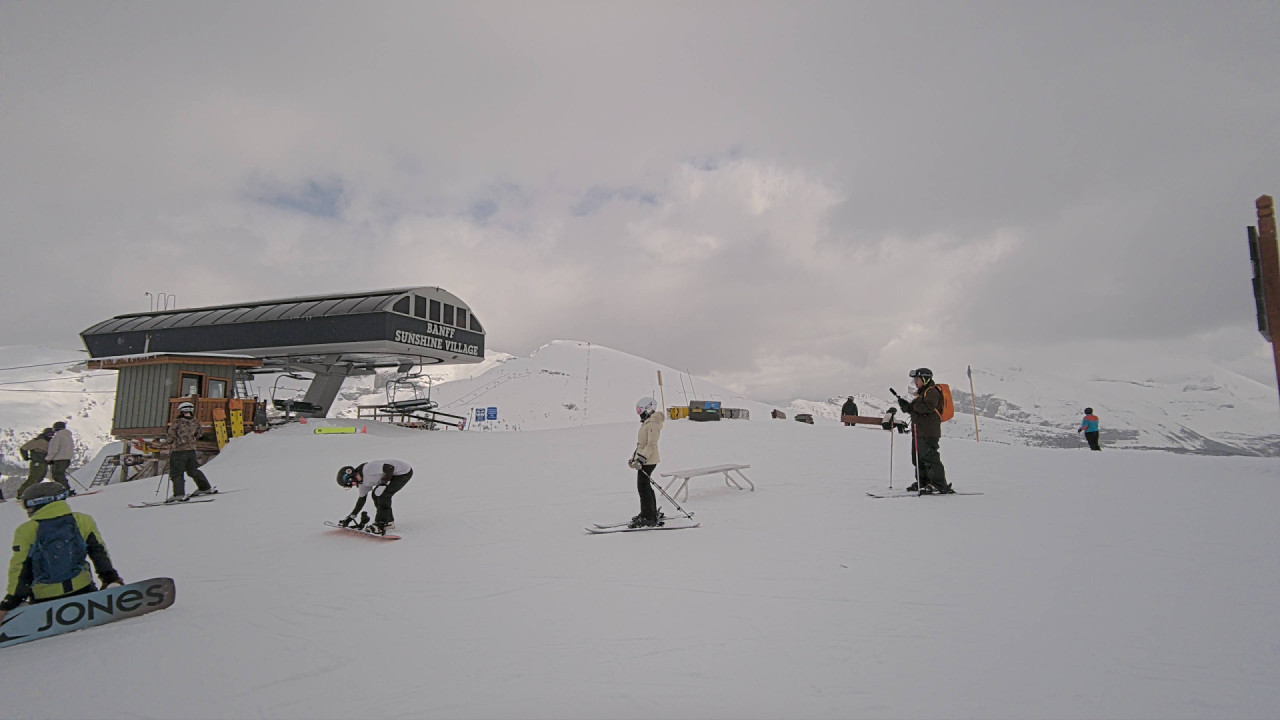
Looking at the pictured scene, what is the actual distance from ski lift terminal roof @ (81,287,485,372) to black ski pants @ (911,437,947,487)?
76.6 ft

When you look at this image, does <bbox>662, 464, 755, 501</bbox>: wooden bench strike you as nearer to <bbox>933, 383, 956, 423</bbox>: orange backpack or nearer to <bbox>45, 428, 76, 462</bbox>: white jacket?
<bbox>933, 383, 956, 423</bbox>: orange backpack

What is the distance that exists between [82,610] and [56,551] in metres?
0.58

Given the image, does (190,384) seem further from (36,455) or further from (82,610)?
(82,610)

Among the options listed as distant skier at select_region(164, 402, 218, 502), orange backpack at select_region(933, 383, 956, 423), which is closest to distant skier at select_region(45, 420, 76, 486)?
distant skier at select_region(164, 402, 218, 502)

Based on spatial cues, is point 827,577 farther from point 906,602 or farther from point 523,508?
point 523,508

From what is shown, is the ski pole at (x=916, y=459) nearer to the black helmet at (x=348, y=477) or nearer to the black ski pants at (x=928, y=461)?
the black ski pants at (x=928, y=461)

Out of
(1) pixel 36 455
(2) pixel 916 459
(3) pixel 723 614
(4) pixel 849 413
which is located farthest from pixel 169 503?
(4) pixel 849 413

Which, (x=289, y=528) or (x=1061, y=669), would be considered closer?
(x=1061, y=669)

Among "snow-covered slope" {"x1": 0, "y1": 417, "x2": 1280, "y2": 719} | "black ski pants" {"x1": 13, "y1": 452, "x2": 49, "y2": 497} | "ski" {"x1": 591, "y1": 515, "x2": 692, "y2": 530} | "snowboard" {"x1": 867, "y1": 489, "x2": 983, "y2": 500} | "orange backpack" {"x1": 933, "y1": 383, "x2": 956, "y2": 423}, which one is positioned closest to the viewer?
"snow-covered slope" {"x1": 0, "y1": 417, "x2": 1280, "y2": 719}

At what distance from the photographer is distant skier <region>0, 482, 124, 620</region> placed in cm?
512

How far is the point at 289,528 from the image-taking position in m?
9.93

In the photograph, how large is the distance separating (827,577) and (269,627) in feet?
17.0

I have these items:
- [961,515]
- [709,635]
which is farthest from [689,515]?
[709,635]

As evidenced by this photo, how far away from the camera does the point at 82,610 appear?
5.35m
